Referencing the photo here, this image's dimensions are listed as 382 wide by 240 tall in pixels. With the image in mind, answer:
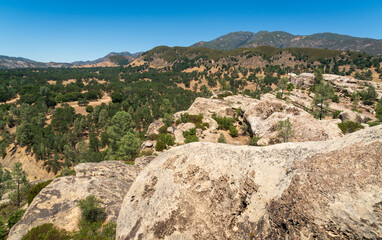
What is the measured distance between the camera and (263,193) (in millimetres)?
12320

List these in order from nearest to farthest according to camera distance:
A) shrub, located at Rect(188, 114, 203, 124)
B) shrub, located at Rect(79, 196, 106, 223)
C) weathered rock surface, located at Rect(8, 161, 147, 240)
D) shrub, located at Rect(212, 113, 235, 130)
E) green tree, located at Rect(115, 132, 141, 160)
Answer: shrub, located at Rect(79, 196, 106, 223)
weathered rock surface, located at Rect(8, 161, 147, 240)
green tree, located at Rect(115, 132, 141, 160)
shrub, located at Rect(212, 113, 235, 130)
shrub, located at Rect(188, 114, 203, 124)

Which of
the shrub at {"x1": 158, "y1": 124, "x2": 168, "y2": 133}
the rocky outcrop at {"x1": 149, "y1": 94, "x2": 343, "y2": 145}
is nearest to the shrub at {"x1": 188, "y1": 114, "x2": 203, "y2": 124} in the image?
the rocky outcrop at {"x1": 149, "y1": 94, "x2": 343, "y2": 145}

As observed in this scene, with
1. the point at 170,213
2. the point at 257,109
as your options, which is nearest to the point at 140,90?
the point at 257,109

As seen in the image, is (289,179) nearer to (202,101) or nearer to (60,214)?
(60,214)

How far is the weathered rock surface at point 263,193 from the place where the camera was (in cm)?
827

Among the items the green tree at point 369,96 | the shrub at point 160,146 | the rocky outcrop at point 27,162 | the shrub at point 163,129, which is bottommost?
the rocky outcrop at point 27,162

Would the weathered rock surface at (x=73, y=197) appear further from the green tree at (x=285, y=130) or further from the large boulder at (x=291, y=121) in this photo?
the green tree at (x=285, y=130)

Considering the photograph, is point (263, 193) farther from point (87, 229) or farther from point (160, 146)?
point (160, 146)

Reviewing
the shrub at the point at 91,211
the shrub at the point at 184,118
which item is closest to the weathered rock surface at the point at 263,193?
the shrub at the point at 91,211

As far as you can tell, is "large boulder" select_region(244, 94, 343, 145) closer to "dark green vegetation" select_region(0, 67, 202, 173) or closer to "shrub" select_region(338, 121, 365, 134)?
"shrub" select_region(338, 121, 365, 134)

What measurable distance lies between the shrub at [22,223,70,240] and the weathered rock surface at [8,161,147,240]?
99 centimetres

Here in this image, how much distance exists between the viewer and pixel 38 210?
20562mm

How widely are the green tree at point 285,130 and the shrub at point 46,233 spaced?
Result: 40.8 meters

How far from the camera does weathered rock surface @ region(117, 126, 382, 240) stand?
8.27m
